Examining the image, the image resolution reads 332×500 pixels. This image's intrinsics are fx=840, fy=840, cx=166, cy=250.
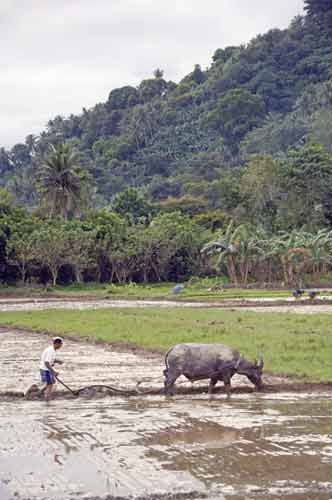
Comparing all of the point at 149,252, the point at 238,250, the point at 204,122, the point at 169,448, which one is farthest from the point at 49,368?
the point at 204,122

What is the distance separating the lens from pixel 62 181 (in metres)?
79.7

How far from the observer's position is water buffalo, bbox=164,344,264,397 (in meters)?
17.3

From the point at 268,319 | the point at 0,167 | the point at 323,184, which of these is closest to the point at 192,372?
the point at 268,319

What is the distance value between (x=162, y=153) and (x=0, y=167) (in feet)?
143

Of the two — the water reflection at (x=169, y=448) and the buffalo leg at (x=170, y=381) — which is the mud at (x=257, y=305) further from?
the water reflection at (x=169, y=448)

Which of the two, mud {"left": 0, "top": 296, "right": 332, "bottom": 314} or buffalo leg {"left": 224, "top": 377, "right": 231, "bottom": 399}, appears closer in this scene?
buffalo leg {"left": 224, "top": 377, "right": 231, "bottom": 399}

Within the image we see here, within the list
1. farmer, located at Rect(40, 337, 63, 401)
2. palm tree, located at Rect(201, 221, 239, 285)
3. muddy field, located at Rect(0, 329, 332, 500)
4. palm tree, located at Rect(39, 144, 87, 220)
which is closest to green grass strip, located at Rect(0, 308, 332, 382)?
muddy field, located at Rect(0, 329, 332, 500)

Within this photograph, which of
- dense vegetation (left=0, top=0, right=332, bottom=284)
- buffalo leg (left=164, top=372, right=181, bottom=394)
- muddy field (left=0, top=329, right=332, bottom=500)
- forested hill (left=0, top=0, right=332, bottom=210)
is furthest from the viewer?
forested hill (left=0, top=0, right=332, bottom=210)

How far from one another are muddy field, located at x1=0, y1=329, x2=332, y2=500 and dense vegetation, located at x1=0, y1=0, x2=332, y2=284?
4271 cm

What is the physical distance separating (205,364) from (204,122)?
133 metres

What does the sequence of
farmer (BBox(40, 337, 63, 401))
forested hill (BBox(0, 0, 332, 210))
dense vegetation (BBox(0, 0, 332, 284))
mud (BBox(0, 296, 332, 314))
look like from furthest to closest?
forested hill (BBox(0, 0, 332, 210)), dense vegetation (BBox(0, 0, 332, 284)), mud (BBox(0, 296, 332, 314)), farmer (BBox(40, 337, 63, 401))

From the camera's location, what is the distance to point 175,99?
16175 centimetres

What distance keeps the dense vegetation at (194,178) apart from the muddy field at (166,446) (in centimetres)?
4271

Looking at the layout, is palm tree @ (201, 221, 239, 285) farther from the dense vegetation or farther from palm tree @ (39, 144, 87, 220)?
palm tree @ (39, 144, 87, 220)
